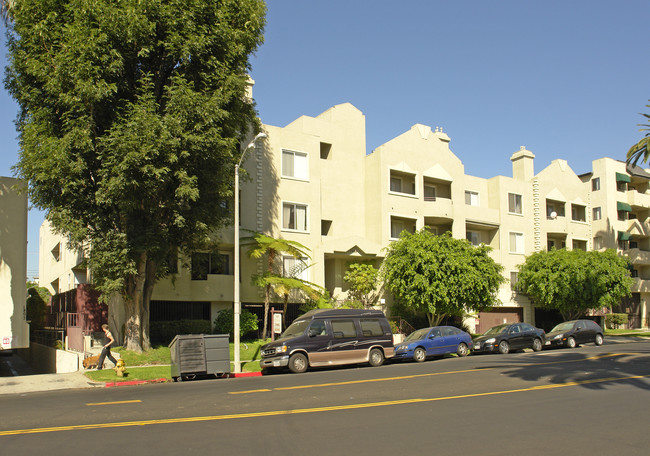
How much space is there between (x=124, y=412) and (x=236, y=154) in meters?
14.6

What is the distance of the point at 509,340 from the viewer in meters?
25.9

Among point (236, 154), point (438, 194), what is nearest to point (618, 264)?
point (438, 194)

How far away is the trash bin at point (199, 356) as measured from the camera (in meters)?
17.9

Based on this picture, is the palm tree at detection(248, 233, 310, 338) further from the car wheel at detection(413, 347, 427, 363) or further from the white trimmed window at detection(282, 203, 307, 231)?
the car wheel at detection(413, 347, 427, 363)

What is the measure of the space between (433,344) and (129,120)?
1439 centimetres

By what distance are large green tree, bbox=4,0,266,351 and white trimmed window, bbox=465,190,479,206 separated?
2145 cm

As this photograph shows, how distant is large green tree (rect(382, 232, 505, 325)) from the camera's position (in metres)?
31.0

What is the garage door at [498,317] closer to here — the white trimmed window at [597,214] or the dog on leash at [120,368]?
the white trimmed window at [597,214]

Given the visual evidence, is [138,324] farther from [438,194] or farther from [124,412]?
[438,194]

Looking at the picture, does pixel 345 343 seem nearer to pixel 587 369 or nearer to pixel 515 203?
pixel 587 369

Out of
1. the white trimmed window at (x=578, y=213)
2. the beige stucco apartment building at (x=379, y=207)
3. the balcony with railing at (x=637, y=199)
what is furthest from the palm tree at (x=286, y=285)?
the balcony with railing at (x=637, y=199)

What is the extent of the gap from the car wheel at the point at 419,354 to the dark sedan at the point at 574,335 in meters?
7.66

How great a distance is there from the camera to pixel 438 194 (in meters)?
39.2

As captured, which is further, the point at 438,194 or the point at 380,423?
the point at 438,194
